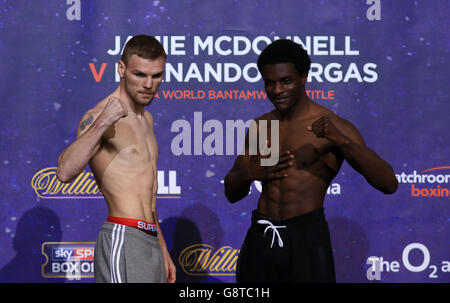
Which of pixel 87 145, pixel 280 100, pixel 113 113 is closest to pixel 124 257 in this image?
pixel 87 145

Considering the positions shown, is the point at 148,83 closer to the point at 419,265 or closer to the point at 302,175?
the point at 302,175

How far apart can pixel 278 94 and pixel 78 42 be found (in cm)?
159

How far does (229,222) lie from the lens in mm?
3557

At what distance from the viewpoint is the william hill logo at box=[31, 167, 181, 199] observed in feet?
11.6

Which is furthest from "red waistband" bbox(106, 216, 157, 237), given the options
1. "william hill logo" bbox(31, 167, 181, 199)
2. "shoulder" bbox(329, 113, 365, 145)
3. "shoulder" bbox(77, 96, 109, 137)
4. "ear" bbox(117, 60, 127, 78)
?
"william hill logo" bbox(31, 167, 181, 199)

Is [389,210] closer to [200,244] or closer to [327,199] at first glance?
[327,199]

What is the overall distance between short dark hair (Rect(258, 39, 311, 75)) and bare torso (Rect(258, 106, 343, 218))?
22 cm

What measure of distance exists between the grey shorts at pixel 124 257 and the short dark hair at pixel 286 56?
931 millimetres

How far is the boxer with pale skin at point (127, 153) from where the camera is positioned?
2238 millimetres

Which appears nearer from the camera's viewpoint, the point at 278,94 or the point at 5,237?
the point at 278,94

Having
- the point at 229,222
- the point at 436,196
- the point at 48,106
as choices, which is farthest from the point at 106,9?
the point at 436,196

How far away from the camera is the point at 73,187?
355cm

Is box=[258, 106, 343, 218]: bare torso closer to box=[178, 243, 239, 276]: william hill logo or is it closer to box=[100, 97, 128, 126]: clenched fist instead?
box=[100, 97, 128, 126]: clenched fist
